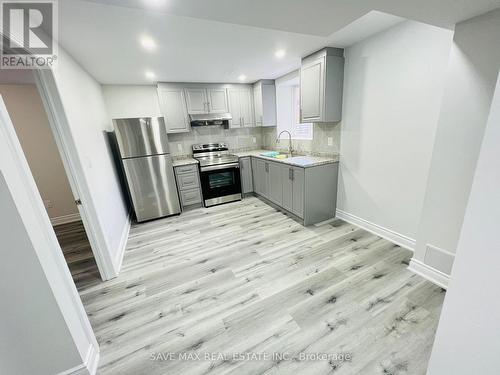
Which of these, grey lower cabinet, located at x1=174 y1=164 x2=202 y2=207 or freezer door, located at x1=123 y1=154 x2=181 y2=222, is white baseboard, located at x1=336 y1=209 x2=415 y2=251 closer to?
grey lower cabinet, located at x1=174 y1=164 x2=202 y2=207

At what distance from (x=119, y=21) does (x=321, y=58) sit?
2.25 m

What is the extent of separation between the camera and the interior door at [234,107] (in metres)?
4.15

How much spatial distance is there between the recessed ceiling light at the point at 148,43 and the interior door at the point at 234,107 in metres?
2.08

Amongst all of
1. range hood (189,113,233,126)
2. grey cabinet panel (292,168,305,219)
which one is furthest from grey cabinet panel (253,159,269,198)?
range hood (189,113,233,126)

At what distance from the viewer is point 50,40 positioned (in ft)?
5.67

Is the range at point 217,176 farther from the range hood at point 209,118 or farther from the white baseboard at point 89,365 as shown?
the white baseboard at point 89,365

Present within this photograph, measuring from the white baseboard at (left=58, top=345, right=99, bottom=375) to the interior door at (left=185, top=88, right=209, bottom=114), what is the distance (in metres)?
3.65

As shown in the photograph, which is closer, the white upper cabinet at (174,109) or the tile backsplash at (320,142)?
the tile backsplash at (320,142)

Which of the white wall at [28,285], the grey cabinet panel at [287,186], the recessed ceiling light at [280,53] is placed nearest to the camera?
the white wall at [28,285]

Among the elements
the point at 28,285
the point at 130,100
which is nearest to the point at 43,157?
the point at 130,100

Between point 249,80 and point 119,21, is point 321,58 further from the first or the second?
point 119,21

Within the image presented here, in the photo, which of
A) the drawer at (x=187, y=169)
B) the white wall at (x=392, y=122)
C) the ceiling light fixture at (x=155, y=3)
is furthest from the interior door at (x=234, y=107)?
the ceiling light fixture at (x=155, y=3)

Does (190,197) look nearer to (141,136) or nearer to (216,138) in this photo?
(141,136)

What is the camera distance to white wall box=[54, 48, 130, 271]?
186 centimetres
